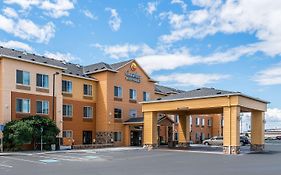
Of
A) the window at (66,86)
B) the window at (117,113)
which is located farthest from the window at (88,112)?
the window at (66,86)

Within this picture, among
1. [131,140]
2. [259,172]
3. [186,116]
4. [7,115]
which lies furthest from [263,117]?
[7,115]

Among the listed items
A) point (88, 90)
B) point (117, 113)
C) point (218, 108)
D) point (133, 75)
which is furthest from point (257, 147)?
point (88, 90)

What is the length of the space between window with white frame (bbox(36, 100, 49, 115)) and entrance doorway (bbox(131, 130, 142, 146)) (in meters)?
13.7

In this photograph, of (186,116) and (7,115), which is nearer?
(7,115)

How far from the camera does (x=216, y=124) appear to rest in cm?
7312

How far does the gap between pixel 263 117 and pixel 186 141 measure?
10092 mm

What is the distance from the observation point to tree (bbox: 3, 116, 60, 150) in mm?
35562

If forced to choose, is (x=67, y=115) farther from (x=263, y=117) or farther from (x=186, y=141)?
(x=263, y=117)

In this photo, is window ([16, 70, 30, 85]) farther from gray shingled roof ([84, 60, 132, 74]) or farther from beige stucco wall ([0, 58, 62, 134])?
gray shingled roof ([84, 60, 132, 74])

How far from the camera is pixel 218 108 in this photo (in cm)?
3988

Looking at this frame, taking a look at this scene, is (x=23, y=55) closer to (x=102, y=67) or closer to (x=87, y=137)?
(x=102, y=67)

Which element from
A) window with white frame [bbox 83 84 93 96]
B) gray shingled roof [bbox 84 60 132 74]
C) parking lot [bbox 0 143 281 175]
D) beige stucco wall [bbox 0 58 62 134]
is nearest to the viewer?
parking lot [bbox 0 143 281 175]

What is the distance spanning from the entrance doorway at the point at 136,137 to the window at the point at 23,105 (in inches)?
633

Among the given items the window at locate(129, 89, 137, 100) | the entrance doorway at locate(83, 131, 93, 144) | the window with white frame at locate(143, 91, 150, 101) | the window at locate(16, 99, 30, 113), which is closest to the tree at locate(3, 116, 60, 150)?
the window at locate(16, 99, 30, 113)
